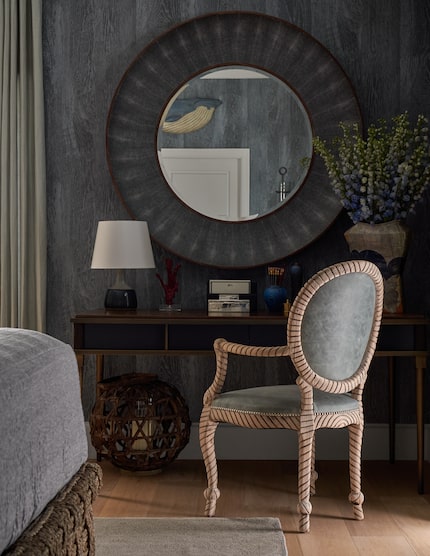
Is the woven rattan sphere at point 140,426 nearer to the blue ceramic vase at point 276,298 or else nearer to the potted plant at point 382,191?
the blue ceramic vase at point 276,298

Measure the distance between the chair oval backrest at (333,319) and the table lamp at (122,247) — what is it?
3.25 ft

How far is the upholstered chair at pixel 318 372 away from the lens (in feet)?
9.63

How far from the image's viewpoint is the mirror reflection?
3.94m

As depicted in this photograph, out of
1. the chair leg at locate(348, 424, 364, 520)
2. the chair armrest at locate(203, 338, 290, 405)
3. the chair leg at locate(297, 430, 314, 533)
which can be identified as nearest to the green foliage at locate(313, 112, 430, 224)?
the chair armrest at locate(203, 338, 290, 405)

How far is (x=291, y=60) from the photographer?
3.94m

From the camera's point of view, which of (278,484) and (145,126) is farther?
(145,126)

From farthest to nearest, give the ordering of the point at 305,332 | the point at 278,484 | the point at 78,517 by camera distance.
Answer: the point at 278,484
the point at 305,332
the point at 78,517

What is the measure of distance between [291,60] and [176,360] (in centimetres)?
163

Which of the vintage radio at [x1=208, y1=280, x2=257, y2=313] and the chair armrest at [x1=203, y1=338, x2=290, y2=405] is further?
the vintage radio at [x1=208, y1=280, x2=257, y2=313]

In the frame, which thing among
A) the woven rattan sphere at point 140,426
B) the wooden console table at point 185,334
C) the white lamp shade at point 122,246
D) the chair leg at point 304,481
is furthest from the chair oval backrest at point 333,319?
the white lamp shade at point 122,246

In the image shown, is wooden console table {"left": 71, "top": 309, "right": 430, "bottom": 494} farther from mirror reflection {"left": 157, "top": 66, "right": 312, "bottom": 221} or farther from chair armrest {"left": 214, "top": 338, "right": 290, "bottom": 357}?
mirror reflection {"left": 157, "top": 66, "right": 312, "bottom": 221}

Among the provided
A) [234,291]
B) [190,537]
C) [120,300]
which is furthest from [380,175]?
[190,537]

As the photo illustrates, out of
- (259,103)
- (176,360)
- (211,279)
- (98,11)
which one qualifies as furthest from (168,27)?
(176,360)

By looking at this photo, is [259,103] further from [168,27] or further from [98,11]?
[98,11]
